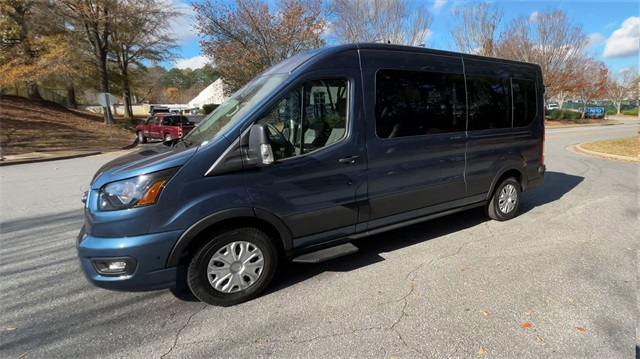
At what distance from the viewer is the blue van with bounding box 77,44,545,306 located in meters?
2.78

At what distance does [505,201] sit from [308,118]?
356cm

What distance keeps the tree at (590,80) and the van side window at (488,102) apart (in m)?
38.5

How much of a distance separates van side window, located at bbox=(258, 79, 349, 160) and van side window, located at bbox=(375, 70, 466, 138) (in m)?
0.46

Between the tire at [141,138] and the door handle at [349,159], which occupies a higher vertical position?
the tire at [141,138]

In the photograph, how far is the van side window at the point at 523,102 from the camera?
16.8ft

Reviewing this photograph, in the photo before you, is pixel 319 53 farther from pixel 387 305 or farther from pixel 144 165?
pixel 387 305

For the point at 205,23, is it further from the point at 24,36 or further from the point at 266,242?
the point at 266,242

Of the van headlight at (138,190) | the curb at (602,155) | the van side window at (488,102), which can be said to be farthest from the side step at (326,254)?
the curb at (602,155)

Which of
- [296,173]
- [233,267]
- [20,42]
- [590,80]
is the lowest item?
[233,267]

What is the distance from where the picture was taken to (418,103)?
4027mm

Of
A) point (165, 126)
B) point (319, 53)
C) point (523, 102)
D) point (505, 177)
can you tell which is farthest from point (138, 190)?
point (165, 126)

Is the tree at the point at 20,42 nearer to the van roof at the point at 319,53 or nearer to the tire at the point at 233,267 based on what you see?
the van roof at the point at 319,53

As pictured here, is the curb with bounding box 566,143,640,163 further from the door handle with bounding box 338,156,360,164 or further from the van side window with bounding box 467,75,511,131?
the door handle with bounding box 338,156,360,164

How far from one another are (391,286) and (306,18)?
19.5m
